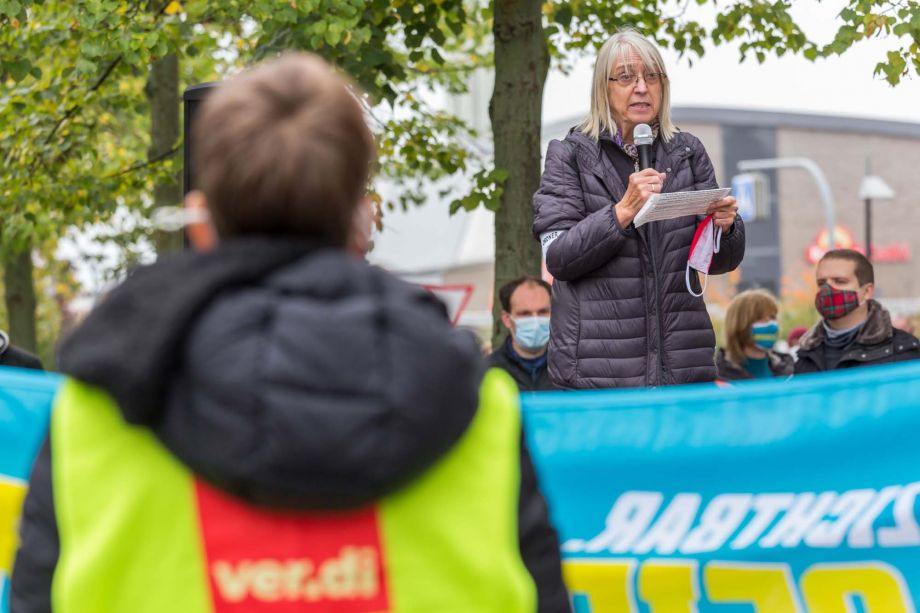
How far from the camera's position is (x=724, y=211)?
15.0 ft

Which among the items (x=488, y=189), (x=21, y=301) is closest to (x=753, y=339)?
(x=488, y=189)

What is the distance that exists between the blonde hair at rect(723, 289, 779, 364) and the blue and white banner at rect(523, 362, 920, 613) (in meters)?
5.88

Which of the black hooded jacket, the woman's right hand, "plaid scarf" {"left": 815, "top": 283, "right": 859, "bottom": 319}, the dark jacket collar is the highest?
the dark jacket collar

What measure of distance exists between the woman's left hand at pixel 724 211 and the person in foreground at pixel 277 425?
2860mm

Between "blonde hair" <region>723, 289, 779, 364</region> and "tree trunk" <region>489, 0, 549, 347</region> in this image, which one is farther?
"blonde hair" <region>723, 289, 779, 364</region>

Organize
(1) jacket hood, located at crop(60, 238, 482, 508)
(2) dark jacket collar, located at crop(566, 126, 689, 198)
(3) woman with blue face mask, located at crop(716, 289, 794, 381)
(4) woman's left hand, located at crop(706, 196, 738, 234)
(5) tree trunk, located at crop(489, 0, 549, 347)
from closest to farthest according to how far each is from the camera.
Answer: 1. (1) jacket hood, located at crop(60, 238, 482, 508)
2. (4) woman's left hand, located at crop(706, 196, 738, 234)
3. (2) dark jacket collar, located at crop(566, 126, 689, 198)
4. (5) tree trunk, located at crop(489, 0, 549, 347)
5. (3) woman with blue face mask, located at crop(716, 289, 794, 381)

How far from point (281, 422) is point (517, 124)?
7.31 meters

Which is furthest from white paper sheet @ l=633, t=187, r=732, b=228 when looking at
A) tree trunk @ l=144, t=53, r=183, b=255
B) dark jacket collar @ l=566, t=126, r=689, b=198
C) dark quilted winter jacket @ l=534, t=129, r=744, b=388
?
tree trunk @ l=144, t=53, r=183, b=255

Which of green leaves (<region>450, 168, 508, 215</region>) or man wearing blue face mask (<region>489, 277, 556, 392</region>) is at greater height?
green leaves (<region>450, 168, 508, 215</region>)

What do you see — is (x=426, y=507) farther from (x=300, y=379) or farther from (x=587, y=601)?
(x=587, y=601)

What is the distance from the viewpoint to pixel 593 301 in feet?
15.3

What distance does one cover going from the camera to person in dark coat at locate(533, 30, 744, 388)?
4.62 metres

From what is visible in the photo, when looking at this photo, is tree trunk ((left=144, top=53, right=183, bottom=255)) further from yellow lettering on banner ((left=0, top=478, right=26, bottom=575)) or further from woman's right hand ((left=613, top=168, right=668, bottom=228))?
yellow lettering on banner ((left=0, top=478, right=26, bottom=575))

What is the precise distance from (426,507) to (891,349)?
513 cm
